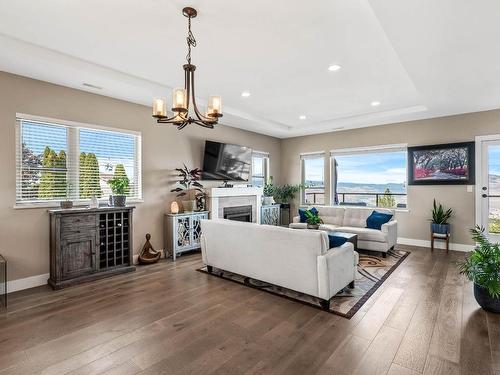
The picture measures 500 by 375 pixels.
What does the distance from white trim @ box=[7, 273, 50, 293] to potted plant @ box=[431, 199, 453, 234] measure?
21.7 feet

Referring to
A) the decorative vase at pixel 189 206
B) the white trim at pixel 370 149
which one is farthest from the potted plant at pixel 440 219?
the decorative vase at pixel 189 206

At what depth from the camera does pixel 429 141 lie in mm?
5605

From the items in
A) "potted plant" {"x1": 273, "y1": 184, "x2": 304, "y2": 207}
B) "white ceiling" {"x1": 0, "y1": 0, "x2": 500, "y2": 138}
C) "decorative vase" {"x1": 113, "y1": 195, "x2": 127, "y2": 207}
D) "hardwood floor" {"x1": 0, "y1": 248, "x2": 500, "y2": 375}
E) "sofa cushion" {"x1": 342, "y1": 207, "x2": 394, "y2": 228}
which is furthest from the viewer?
"potted plant" {"x1": 273, "y1": 184, "x2": 304, "y2": 207}

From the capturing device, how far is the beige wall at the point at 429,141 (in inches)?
203

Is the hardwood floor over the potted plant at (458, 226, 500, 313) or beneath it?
beneath

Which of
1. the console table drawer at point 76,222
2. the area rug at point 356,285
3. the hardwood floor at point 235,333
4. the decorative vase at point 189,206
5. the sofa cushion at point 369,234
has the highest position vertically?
the decorative vase at point 189,206

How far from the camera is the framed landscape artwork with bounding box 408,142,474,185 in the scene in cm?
519

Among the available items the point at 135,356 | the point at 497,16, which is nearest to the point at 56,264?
the point at 135,356

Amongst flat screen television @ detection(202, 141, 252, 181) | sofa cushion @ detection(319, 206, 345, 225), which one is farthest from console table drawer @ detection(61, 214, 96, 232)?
sofa cushion @ detection(319, 206, 345, 225)

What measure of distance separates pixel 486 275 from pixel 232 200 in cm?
433

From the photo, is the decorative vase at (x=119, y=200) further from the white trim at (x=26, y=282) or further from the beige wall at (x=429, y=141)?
the beige wall at (x=429, y=141)

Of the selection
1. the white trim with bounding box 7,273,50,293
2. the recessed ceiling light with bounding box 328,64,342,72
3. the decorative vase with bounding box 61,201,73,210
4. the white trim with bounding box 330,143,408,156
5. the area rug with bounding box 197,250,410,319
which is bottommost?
the area rug with bounding box 197,250,410,319

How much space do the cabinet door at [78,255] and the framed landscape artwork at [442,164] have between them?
20.2 ft

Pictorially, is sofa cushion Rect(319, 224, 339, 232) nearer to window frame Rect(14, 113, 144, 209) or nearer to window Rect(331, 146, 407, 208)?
window Rect(331, 146, 407, 208)
